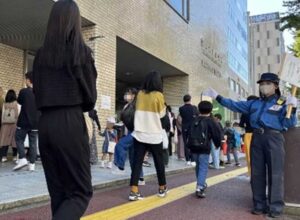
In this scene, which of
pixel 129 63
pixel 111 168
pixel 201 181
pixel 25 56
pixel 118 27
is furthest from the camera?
pixel 129 63

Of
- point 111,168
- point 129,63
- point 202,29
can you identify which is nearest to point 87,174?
point 111,168

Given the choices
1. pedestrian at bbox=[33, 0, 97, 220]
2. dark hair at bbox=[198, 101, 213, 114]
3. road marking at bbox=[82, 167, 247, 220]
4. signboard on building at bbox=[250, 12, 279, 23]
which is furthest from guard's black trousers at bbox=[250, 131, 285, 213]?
signboard on building at bbox=[250, 12, 279, 23]

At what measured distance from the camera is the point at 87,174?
2.86 meters

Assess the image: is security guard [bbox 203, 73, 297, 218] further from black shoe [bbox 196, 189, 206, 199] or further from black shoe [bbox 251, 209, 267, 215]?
black shoe [bbox 196, 189, 206, 199]

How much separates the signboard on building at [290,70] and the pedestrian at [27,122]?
459 centimetres

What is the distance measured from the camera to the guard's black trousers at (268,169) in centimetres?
530

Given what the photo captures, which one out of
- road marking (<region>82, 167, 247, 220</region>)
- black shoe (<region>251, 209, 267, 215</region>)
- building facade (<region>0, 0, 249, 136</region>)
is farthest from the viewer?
building facade (<region>0, 0, 249, 136</region>)

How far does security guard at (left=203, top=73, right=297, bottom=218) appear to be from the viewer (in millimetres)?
5309

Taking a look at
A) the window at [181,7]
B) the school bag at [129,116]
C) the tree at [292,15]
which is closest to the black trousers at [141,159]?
the school bag at [129,116]

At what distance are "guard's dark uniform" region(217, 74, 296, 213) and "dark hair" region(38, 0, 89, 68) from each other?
10.8 ft

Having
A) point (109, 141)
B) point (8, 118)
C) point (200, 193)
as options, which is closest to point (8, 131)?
point (8, 118)

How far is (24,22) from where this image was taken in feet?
34.7

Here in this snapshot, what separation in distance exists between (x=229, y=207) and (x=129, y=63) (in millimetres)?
10917

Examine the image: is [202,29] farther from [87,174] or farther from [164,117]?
[87,174]
